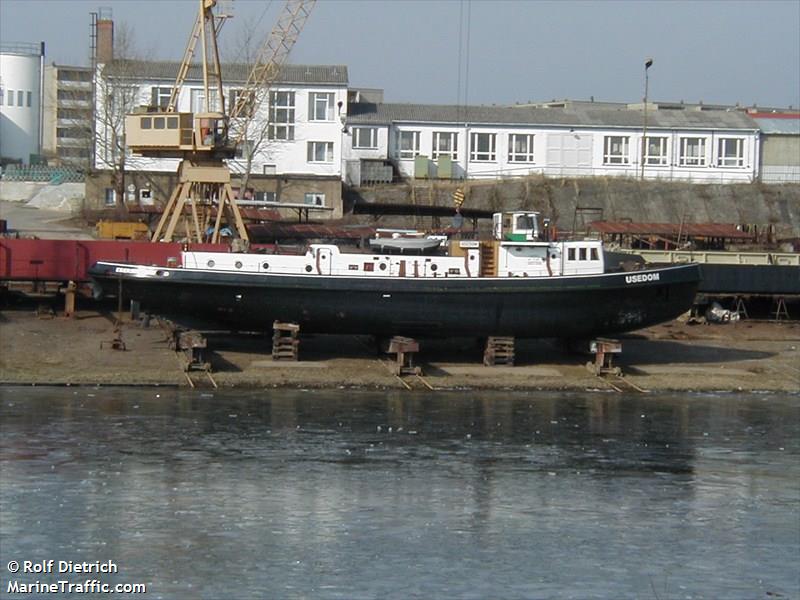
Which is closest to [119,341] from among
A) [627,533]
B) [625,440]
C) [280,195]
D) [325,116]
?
[625,440]

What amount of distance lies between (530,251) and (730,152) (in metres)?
37.9

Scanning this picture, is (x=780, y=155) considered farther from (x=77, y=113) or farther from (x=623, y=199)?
(x=77, y=113)

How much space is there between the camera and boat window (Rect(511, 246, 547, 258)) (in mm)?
33594

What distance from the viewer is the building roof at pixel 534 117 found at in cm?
6562

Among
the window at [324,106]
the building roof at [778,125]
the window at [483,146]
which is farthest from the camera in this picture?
the building roof at [778,125]

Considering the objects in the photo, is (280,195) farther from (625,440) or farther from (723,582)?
(723,582)

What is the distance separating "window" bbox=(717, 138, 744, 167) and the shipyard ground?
107 ft

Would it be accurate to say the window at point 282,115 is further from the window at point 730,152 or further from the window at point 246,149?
the window at point 730,152

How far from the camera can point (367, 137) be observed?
2534 inches

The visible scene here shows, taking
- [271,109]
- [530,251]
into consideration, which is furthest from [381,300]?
[271,109]

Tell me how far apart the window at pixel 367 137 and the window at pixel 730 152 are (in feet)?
62.0

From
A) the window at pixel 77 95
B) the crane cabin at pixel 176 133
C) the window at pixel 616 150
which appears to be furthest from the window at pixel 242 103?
the window at pixel 616 150

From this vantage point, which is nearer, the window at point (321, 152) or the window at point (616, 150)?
the window at point (321, 152)

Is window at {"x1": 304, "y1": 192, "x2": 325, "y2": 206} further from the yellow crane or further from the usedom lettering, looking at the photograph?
the usedom lettering
